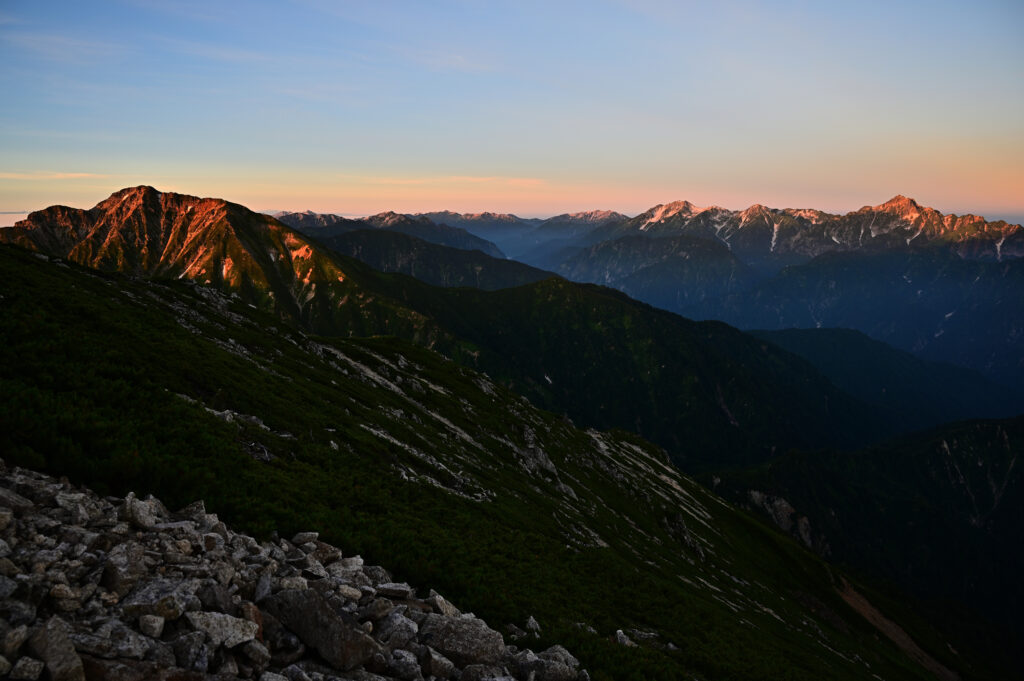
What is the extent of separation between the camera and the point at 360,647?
13156 mm

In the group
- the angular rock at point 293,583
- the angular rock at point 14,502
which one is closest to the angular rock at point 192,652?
the angular rock at point 293,583

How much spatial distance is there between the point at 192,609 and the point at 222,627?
2.84 ft

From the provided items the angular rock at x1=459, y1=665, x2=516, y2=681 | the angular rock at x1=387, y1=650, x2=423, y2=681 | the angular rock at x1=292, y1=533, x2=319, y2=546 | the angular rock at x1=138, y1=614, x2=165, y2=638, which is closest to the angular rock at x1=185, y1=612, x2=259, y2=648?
the angular rock at x1=138, y1=614, x2=165, y2=638

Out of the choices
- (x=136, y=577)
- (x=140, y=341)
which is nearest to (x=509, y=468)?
(x=140, y=341)

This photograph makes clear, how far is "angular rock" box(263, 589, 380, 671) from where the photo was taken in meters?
12.8

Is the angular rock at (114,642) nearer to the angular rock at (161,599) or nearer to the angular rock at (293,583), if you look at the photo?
the angular rock at (161,599)

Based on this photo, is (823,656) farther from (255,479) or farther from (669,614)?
(255,479)

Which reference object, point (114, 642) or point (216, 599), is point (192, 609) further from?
point (114, 642)

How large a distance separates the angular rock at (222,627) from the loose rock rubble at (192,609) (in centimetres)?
2

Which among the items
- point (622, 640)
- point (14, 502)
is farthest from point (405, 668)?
point (622, 640)

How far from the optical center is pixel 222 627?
1155 cm

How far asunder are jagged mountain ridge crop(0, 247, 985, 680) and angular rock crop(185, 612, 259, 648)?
7.58 m

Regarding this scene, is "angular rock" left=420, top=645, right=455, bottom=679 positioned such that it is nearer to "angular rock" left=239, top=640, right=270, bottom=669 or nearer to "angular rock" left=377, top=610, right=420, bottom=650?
"angular rock" left=377, top=610, right=420, bottom=650

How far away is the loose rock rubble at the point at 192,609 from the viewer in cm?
1003
